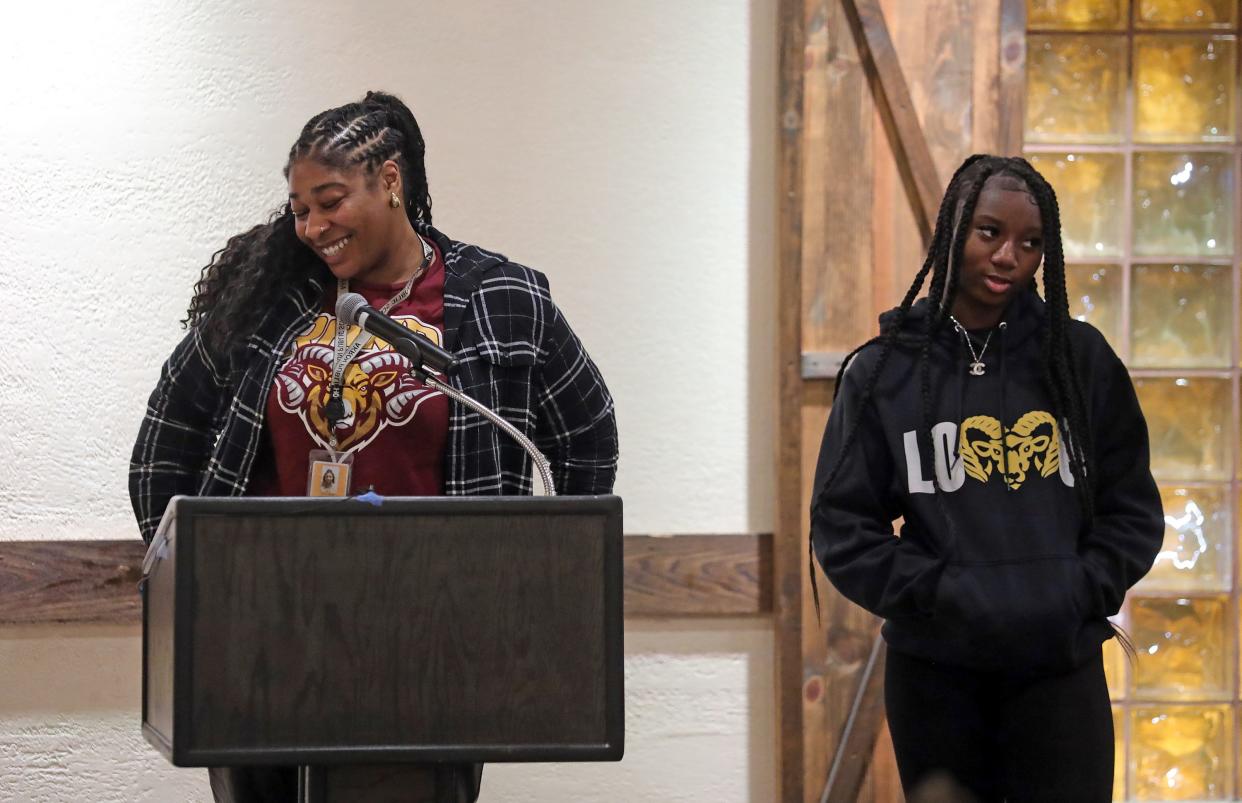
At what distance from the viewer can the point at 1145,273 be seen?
3633 mm

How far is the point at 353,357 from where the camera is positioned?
204 cm

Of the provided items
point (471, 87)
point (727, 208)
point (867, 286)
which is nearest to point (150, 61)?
point (471, 87)

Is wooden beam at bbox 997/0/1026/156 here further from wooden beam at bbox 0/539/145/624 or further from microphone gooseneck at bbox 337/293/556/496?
wooden beam at bbox 0/539/145/624

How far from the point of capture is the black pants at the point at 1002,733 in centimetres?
196

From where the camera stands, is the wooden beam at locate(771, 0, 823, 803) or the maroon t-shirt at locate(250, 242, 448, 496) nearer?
the maroon t-shirt at locate(250, 242, 448, 496)

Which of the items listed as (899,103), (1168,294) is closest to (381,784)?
(899,103)

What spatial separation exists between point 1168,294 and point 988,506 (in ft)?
6.07

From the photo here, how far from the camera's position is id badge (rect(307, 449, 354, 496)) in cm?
195

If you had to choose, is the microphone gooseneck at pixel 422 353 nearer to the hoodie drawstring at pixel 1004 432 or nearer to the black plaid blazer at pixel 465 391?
the black plaid blazer at pixel 465 391

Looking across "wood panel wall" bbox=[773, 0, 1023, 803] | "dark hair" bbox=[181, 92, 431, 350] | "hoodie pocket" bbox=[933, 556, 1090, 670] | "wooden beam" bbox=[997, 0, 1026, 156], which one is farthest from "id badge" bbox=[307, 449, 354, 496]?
"wooden beam" bbox=[997, 0, 1026, 156]

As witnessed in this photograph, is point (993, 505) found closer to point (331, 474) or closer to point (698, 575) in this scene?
point (331, 474)

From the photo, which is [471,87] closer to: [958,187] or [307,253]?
[307,253]

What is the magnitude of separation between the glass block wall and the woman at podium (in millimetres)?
1847

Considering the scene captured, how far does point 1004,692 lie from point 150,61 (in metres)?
2.37
